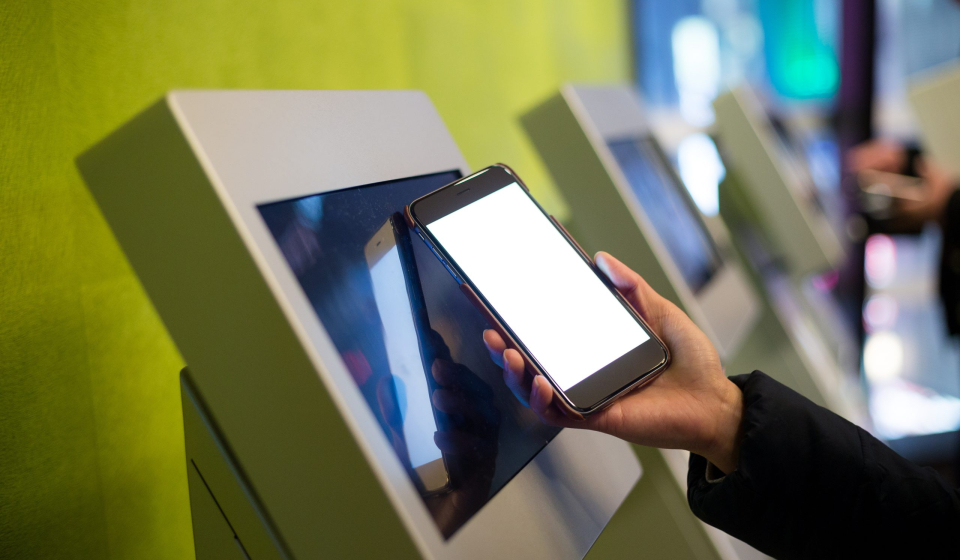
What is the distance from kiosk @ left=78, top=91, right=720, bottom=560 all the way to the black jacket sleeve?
0.11 meters

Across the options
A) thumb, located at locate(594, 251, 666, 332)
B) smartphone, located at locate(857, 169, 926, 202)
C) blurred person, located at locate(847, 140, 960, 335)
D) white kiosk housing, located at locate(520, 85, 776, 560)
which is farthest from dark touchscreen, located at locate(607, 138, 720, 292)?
smartphone, located at locate(857, 169, 926, 202)

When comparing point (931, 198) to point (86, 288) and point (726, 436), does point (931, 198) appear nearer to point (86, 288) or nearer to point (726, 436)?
point (726, 436)

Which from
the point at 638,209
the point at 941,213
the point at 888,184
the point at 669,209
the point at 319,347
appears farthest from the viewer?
the point at 888,184

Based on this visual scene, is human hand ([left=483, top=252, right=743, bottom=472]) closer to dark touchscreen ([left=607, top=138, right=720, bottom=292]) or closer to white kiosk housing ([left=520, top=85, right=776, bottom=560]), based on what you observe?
white kiosk housing ([left=520, top=85, right=776, bottom=560])

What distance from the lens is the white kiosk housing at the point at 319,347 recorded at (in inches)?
12.6

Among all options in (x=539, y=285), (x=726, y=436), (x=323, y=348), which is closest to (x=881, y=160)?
(x=726, y=436)

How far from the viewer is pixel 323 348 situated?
0.32m

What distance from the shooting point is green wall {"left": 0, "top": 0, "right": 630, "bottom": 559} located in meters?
0.49

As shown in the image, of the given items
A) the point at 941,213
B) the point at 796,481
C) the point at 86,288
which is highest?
the point at 86,288

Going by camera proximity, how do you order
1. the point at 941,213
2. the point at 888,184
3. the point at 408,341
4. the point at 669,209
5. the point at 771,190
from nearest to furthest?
the point at 408,341
the point at 669,209
the point at 771,190
the point at 941,213
the point at 888,184

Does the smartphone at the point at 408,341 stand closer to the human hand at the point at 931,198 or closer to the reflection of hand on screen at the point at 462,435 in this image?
the reflection of hand on screen at the point at 462,435

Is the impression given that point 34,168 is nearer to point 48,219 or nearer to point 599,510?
point 48,219

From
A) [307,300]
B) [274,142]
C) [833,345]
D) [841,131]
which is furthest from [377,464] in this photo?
[841,131]

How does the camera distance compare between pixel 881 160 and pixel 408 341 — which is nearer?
pixel 408 341
